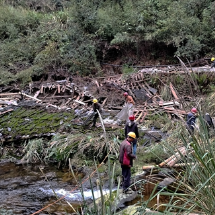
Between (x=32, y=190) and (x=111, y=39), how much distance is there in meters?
13.9


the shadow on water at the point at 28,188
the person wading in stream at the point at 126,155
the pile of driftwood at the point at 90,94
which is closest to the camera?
the person wading in stream at the point at 126,155

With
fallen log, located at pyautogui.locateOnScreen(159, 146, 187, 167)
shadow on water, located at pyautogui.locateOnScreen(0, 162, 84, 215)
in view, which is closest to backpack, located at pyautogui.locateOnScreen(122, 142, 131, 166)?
shadow on water, located at pyautogui.locateOnScreen(0, 162, 84, 215)

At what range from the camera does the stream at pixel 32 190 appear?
5.97 m

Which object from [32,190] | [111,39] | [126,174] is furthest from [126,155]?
[111,39]

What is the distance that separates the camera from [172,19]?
15.5m

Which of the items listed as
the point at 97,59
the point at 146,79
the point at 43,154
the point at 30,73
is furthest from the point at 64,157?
the point at 97,59

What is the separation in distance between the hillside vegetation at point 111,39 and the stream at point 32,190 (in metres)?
8.70

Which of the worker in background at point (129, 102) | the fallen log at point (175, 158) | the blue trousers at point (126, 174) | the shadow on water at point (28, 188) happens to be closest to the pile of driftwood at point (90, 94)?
the worker in background at point (129, 102)

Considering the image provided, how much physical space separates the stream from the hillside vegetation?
8.70 metres

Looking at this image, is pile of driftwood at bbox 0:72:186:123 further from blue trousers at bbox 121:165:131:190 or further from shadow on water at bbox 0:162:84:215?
blue trousers at bbox 121:165:131:190

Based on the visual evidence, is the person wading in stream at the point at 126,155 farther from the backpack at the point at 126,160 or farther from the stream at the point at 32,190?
the stream at the point at 32,190

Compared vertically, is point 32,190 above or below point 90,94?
below

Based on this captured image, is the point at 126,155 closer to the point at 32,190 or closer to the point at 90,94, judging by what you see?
the point at 32,190

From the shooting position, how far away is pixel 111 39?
728 inches
